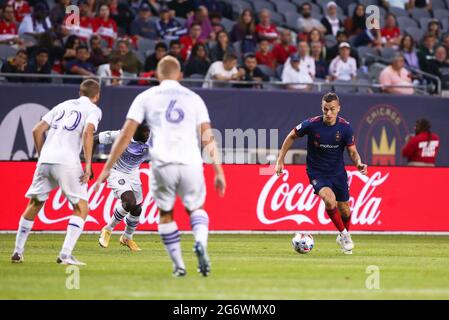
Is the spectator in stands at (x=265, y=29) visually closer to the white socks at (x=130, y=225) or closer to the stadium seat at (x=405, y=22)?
the stadium seat at (x=405, y=22)

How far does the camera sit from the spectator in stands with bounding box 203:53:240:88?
78.6 ft

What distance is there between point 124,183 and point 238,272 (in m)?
4.66

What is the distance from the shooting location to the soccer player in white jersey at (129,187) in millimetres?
16953

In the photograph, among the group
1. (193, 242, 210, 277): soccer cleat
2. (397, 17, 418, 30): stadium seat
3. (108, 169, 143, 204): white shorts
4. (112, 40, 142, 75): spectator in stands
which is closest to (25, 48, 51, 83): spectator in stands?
(112, 40, 142, 75): spectator in stands

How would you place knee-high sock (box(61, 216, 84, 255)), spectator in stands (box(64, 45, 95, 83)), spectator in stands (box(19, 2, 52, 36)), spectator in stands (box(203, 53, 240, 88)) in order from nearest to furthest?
knee-high sock (box(61, 216, 84, 255)) < spectator in stands (box(64, 45, 95, 83)) < spectator in stands (box(19, 2, 52, 36)) < spectator in stands (box(203, 53, 240, 88))

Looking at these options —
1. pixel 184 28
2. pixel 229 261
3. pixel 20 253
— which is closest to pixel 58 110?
pixel 20 253

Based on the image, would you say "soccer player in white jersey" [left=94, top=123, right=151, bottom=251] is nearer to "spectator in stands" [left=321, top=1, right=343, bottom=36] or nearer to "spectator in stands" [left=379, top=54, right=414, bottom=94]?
"spectator in stands" [left=379, top=54, right=414, bottom=94]

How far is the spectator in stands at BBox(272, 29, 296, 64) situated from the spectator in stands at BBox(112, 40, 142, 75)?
356 centimetres

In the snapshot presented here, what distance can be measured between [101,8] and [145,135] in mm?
7770

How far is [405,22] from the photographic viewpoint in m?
29.2

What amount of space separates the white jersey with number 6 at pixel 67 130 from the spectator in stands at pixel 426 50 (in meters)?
15.1

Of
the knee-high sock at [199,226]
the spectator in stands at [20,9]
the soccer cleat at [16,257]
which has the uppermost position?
the spectator in stands at [20,9]

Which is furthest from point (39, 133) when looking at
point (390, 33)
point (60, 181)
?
point (390, 33)

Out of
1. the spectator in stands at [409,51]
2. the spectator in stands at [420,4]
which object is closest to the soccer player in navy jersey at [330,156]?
the spectator in stands at [409,51]
